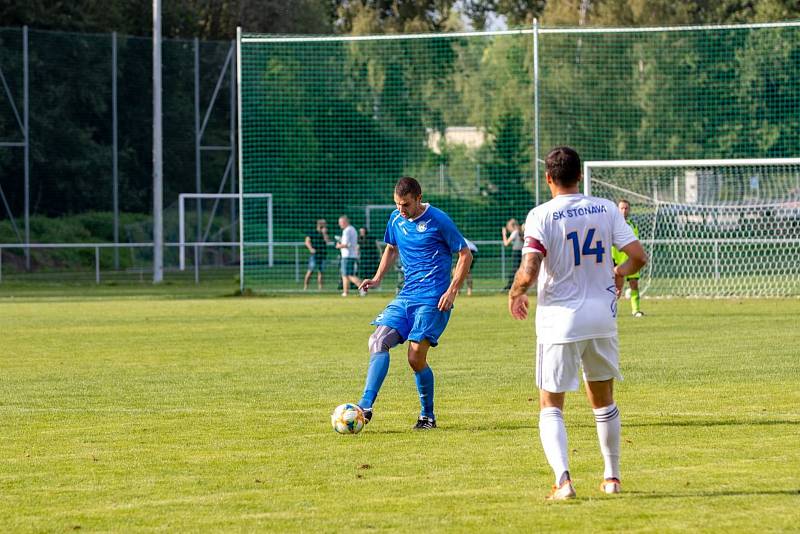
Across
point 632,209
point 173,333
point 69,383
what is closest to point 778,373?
point 69,383

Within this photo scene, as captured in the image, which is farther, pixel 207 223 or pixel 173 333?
pixel 207 223

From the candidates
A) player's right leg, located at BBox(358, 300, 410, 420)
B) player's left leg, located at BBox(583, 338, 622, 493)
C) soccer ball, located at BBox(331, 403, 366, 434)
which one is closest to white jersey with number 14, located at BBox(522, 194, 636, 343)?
player's left leg, located at BBox(583, 338, 622, 493)

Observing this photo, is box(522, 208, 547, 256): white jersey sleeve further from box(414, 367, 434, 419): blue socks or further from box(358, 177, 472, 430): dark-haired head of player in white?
box(414, 367, 434, 419): blue socks

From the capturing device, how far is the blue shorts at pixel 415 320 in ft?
35.3

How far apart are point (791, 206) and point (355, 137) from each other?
36.5ft

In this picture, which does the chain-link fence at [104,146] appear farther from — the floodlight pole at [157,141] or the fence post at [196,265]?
the floodlight pole at [157,141]

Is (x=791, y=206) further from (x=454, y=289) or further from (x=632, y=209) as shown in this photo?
(x=454, y=289)

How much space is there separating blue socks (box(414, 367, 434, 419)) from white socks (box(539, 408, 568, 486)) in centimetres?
311

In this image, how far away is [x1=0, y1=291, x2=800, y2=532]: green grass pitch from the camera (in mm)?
7355

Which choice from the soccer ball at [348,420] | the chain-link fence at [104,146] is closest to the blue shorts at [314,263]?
the chain-link fence at [104,146]

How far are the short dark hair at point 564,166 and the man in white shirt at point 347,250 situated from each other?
943 inches

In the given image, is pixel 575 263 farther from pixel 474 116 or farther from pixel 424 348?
pixel 474 116

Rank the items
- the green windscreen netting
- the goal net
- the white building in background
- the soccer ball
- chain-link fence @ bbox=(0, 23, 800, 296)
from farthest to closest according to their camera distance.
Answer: the white building in background → chain-link fence @ bbox=(0, 23, 800, 296) → the green windscreen netting → the goal net → the soccer ball

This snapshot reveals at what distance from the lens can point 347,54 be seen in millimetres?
37844
